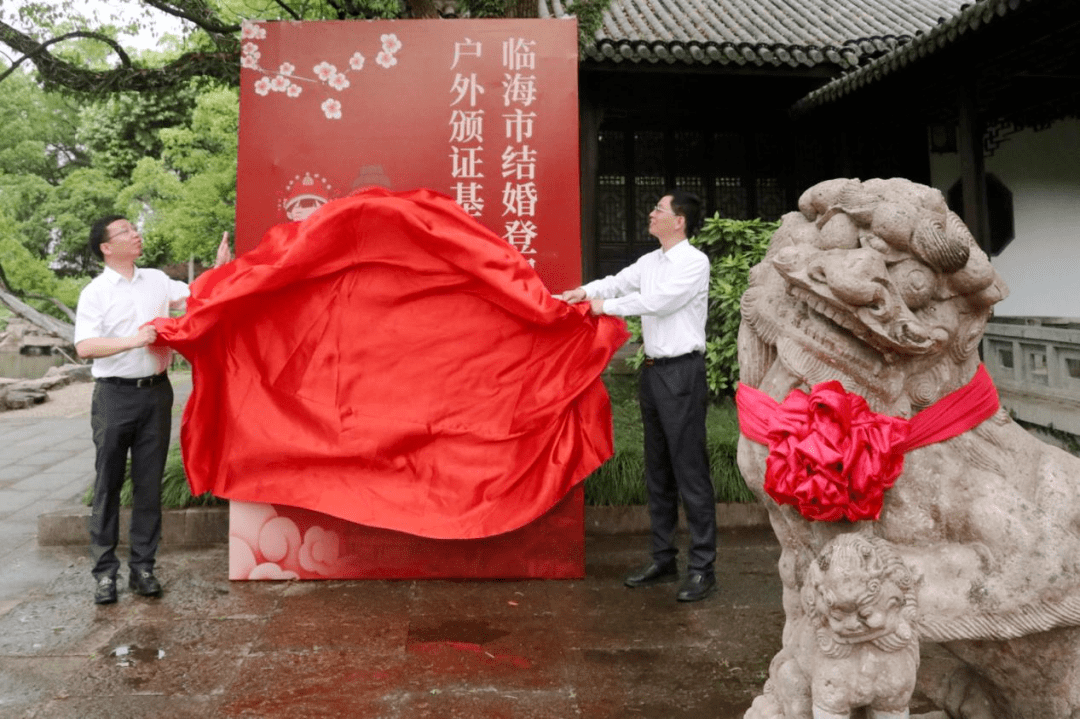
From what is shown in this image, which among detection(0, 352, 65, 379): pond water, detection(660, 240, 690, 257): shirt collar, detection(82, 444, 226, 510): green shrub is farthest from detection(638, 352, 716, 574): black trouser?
detection(0, 352, 65, 379): pond water

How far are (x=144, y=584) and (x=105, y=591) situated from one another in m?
0.16

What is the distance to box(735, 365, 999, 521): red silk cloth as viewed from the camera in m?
1.76

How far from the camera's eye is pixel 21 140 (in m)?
21.8

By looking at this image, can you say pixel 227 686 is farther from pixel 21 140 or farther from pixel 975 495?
pixel 21 140

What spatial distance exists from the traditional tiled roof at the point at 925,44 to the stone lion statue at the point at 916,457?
4797 mm

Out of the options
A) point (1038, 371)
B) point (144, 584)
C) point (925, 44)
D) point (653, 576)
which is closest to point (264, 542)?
point (144, 584)

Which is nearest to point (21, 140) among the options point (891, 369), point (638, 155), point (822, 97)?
point (638, 155)

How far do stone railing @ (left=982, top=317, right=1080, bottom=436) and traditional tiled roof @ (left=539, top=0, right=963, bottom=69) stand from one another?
3289mm

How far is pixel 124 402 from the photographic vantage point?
3846 millimetres

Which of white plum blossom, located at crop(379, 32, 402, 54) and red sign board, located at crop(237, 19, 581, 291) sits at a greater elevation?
white plum blossom, located at crop(379, 32, 402, 54)

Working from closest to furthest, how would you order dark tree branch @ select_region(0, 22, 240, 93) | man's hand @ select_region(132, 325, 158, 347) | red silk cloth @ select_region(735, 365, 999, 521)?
red silk cloth @ select_region(735, 365, 999, 521)
man's hand @ select_region(132, 325, 158, 347)
dark tree branch @ select_region(0, 22, 240, 93)

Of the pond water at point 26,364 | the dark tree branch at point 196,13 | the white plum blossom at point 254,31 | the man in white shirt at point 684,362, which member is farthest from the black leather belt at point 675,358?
the pond water at point 26,364

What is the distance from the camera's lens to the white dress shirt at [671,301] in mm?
3756

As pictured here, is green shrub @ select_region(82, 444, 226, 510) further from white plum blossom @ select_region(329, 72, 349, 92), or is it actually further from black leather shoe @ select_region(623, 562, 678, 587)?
black leather shoe @ select_region(623, 562, 678, 587)
